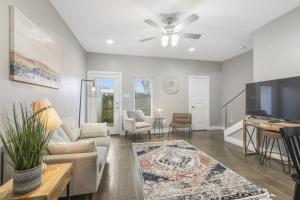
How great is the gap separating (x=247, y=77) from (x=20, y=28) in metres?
5.63

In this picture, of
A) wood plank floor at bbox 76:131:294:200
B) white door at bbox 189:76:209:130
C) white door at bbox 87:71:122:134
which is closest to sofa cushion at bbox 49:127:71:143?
wood plank floor at bbox 76:131:294:200

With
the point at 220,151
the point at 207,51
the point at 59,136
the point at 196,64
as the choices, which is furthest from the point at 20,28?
the point at 196,64

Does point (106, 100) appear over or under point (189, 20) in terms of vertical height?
under

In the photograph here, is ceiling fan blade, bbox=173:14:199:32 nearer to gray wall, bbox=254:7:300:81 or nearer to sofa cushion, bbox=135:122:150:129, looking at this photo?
gray wall, bbox=254:7:300:81

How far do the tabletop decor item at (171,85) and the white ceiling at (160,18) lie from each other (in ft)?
4.70

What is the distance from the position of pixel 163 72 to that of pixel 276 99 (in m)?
3.58

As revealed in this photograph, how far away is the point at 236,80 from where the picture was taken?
18.1 feet

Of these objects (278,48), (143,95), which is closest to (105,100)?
(143,95)

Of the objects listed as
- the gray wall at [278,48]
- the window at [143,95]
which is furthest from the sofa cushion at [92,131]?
the gray wall at [278,48]

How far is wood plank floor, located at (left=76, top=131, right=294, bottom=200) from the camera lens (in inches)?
79.4

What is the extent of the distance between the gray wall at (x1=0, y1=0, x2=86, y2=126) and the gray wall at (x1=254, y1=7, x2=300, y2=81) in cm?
409

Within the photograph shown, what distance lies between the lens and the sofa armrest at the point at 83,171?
65.0 inches

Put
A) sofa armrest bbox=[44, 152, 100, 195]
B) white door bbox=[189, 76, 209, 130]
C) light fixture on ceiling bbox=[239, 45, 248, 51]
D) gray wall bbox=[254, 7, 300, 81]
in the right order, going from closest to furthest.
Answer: sofa armrest bbox=[44, 152, 100, 195] → gray wall bbox=[254, 7, 300, 81] → light fixture on ceiling bbox=[239, 45, 248, 51] → white door bbox=[189, 76, 209, 130]

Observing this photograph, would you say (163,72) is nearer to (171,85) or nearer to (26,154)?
(171,85)
